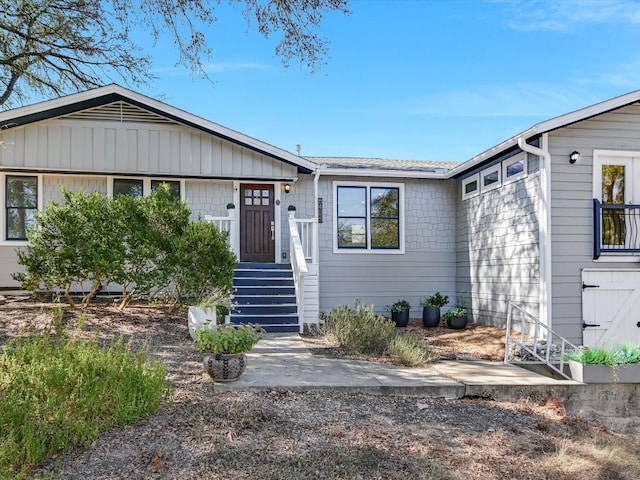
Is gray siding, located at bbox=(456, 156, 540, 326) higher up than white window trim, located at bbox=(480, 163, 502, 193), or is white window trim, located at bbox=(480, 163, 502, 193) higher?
white window trim, located at bbox=(480, 163, 502, 193)

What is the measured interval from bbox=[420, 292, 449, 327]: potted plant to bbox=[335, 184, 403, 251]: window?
143 cm

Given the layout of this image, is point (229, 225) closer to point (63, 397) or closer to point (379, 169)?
point (379, 169)

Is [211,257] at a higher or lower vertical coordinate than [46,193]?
lower

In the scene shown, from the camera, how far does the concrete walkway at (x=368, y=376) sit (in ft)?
15.9

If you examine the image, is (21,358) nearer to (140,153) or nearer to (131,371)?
(131,371)

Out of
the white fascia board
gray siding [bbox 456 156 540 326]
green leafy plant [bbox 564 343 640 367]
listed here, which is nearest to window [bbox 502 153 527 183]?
gray siding [bbox 456 156 540 326]

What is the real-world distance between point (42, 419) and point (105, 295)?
6748 millimetres

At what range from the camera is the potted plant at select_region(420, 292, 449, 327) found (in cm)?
1005

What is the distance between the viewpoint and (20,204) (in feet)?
31.3

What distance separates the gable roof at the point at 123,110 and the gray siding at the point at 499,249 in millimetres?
3885

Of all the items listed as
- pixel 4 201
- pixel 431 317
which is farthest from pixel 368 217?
pixel 4 201

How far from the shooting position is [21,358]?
3896 millimetres

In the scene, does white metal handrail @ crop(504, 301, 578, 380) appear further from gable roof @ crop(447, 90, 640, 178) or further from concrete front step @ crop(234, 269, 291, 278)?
concrete front step @ crop(234, 269, 291, 278)

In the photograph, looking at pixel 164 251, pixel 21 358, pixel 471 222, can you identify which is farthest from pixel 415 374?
pixel 471 222
